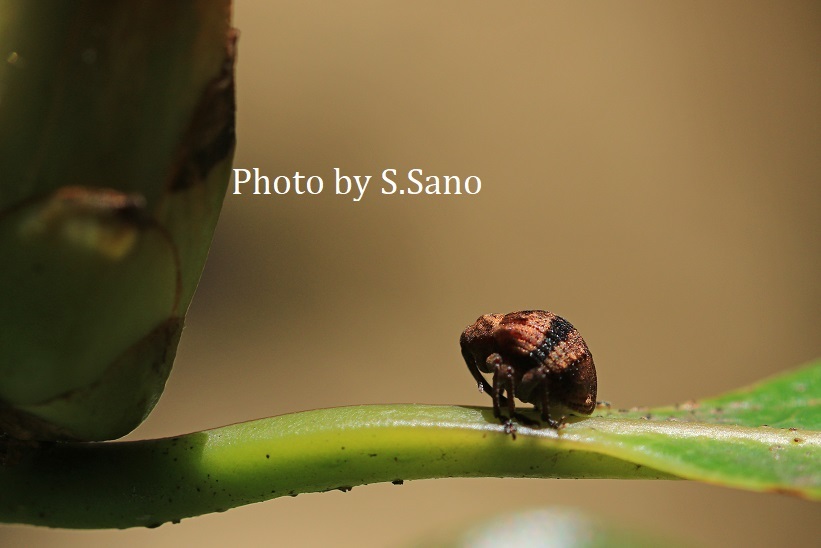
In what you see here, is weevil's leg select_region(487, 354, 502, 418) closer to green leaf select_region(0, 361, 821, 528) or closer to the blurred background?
green leaf select_region(0, 361, 821, 528)

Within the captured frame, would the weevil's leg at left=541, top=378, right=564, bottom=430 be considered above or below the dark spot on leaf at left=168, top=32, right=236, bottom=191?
below

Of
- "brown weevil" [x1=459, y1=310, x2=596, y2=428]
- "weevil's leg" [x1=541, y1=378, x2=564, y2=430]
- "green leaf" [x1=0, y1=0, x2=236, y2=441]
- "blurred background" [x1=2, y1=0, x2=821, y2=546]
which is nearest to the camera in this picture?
"green leaf" [x1=0, y1=0, x2=236, y2=441]

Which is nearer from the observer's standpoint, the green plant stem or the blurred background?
the green plant stem

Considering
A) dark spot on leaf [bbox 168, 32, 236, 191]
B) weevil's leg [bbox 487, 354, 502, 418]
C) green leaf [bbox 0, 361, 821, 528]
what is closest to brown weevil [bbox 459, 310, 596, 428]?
weevil's leg [bbox 487, 354, 502, 418]

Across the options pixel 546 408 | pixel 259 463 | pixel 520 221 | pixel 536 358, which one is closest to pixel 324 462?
pixel 259 463

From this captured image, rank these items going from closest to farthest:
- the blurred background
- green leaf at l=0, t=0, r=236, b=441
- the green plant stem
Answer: green leaf at l=0, t=0, r=236, b=441
the green plant stem
the blurred background

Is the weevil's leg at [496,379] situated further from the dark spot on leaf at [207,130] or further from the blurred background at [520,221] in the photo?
the blurred background at [520,221]

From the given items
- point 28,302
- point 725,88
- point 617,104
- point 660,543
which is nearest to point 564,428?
point 28,302
